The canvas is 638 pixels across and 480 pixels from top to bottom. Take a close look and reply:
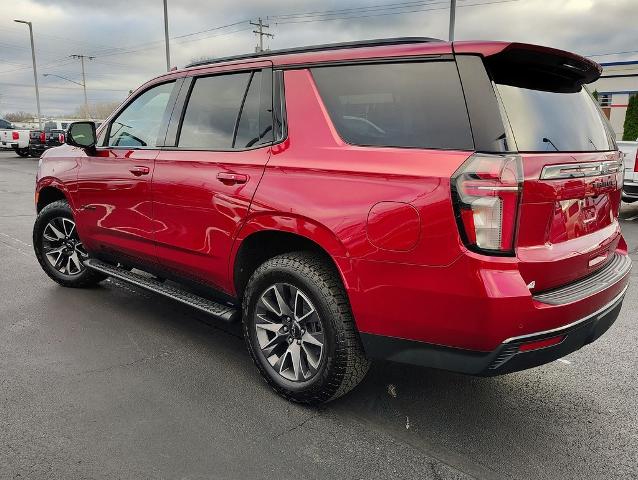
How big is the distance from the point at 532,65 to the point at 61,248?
423cm

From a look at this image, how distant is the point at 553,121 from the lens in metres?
2.48

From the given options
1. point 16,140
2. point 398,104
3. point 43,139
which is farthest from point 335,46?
point 16,140

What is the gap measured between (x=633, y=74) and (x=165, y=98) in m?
35.3

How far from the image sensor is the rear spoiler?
2.28 metres

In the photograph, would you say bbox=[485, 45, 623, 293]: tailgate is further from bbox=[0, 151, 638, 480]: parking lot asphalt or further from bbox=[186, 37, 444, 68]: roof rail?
bbox=[0, 151, 638, 480]: parking lot asphalt

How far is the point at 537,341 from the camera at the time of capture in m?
2.25

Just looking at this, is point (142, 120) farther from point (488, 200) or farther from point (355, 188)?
point (488, 200)

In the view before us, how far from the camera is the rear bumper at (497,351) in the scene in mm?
2238

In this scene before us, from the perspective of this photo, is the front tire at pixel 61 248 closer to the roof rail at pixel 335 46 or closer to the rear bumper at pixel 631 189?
the roof rail at pixel 335 46

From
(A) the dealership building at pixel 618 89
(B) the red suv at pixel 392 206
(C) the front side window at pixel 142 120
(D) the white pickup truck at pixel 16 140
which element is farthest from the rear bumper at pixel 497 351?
(A) the dealership building at pixel 618 89

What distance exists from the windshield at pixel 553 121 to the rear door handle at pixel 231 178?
4.65ft

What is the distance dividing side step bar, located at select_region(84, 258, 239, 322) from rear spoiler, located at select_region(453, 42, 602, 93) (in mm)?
1974

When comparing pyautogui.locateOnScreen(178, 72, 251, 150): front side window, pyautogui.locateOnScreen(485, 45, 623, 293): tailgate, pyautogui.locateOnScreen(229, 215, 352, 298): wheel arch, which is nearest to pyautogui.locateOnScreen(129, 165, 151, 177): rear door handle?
pyautogui.locateOnScreen(178, 72, 251, 150): front side window

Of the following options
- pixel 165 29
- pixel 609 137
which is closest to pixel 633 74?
pixel 165 29
